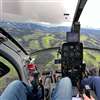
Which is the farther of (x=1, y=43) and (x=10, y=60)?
(x=10, y=60)

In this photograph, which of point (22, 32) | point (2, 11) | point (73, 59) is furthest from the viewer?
point (22, 32)

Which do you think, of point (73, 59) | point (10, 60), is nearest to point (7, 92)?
point (10, 60)

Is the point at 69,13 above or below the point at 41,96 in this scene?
above

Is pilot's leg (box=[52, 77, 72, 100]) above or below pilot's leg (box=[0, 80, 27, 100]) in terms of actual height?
above

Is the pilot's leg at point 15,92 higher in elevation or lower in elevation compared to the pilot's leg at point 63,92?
lower

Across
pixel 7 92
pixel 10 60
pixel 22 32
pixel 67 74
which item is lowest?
pixel 22 32

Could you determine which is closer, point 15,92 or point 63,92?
point 63,92

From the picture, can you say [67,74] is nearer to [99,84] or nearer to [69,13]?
[69,13]

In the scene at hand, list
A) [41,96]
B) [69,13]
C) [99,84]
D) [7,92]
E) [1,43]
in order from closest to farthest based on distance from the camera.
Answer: [7,92] < [41,96] < [99,84] < [1,43] < [69,13]
